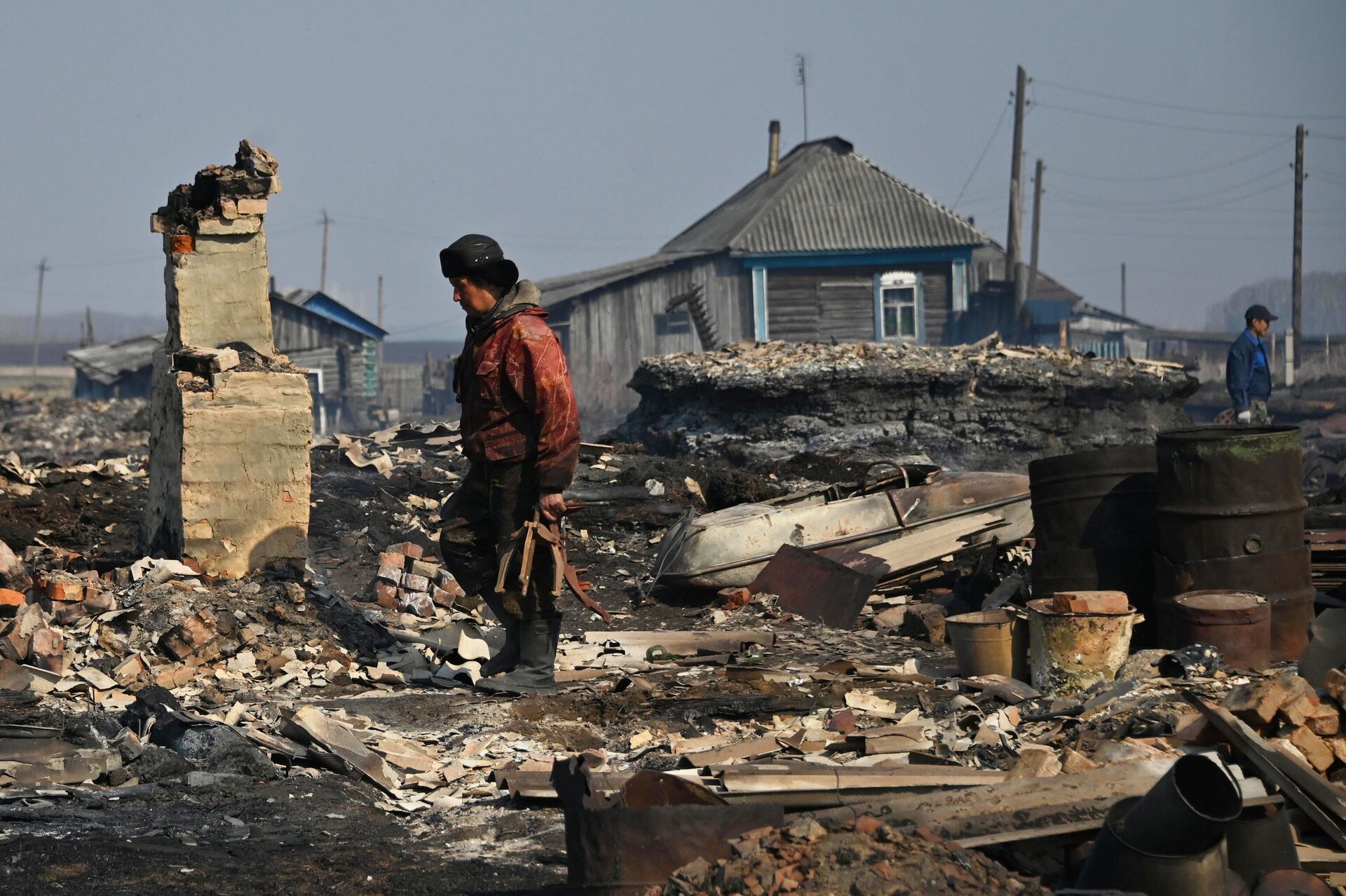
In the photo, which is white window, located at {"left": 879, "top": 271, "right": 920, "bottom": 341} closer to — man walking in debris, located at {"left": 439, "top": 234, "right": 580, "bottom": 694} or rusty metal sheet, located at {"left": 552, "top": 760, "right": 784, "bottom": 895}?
man walking in debris, located at {"left": 439, "top": 234, "right": 580, "bottom": 694}

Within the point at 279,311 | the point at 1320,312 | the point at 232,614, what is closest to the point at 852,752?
the point at 232,614

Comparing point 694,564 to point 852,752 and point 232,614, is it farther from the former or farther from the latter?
point 852,752

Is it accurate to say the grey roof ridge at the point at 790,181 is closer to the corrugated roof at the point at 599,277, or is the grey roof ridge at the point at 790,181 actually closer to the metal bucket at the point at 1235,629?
the corrugated roof at the point at 599,277

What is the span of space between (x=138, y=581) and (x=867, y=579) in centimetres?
426

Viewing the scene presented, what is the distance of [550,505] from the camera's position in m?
5.99

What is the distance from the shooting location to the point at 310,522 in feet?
33.4

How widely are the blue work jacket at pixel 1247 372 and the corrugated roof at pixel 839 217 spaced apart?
1837cm

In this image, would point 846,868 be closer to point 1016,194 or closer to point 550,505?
point 550,505

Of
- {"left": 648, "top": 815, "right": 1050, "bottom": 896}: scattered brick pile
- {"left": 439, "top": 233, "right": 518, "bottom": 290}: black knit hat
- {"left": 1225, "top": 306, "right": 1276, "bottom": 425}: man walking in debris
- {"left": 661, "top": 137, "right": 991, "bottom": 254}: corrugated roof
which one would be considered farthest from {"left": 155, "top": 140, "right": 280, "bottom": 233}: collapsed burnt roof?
{"left": 661, "top": 137, "right": 991, "bottom": 254}: corrugated roof

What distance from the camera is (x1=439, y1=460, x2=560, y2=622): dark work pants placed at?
6.05 metres

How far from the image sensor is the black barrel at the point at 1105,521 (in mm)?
6621

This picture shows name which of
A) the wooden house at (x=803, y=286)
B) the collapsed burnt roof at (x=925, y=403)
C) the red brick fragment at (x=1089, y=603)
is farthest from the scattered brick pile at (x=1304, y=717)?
the wooden house at (x=803, y=286)

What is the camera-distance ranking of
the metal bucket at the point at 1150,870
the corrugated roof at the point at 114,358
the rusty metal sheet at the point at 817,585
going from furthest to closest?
the corrugated roof at the point at 114,358
the rusty metal sheet at the point at 817,585
the metal bucket at the point at 1150,870

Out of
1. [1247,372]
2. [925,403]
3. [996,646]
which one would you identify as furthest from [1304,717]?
[925,403]
